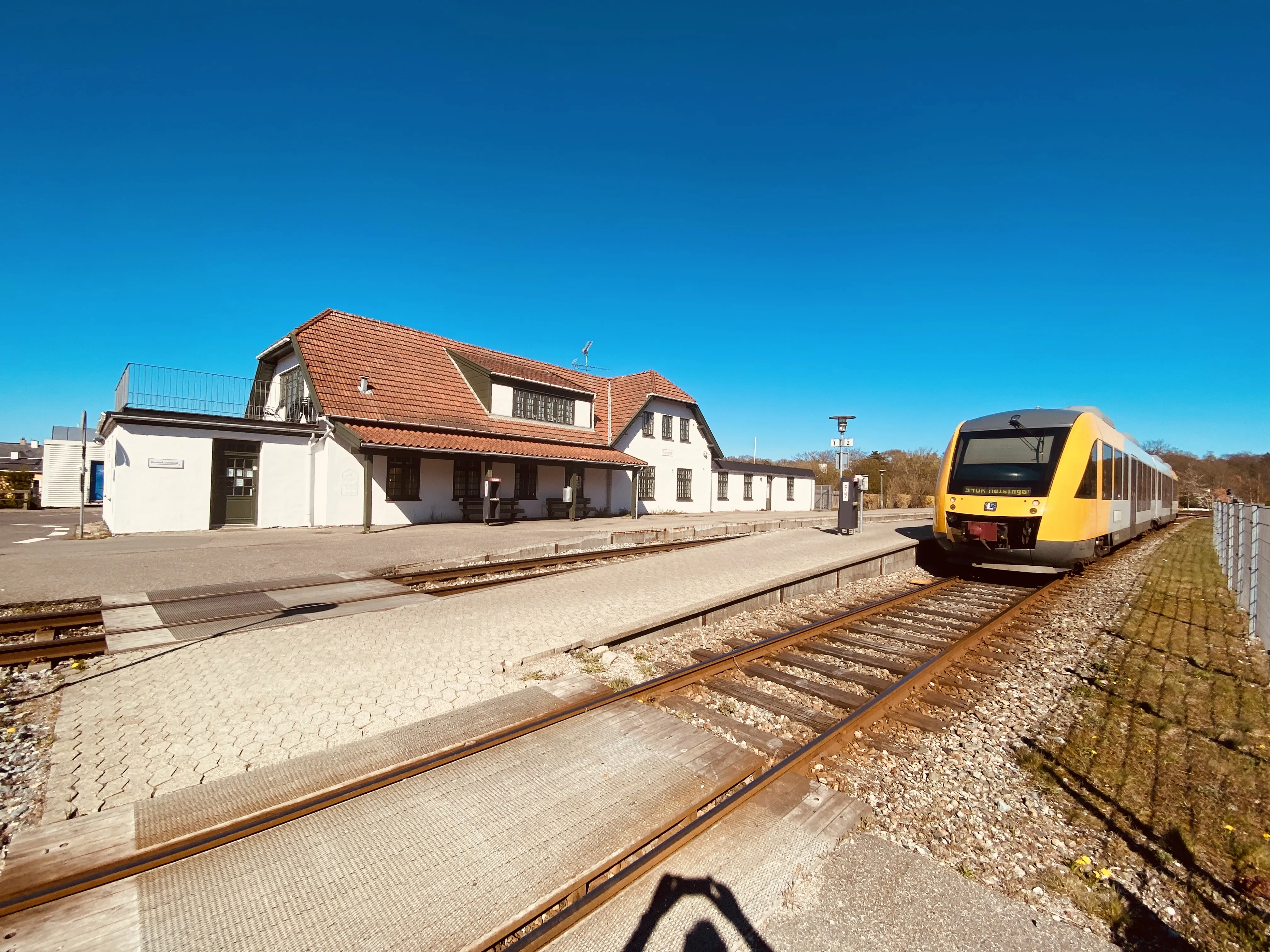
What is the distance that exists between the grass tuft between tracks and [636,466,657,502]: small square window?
69.9ft

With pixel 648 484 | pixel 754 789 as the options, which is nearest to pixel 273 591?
pixel 754 789

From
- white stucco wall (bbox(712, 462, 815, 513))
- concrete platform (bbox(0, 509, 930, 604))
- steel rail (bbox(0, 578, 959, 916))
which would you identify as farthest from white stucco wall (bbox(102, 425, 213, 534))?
white stucco wall (bbox(712, 462, 815, 513))

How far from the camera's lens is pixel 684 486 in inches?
1162

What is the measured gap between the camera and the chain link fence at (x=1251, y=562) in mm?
6582

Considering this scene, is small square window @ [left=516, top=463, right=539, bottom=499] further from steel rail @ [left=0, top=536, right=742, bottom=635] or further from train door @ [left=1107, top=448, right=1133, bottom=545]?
train door @ [left=1107, top=448, right=1133, bottom=545]

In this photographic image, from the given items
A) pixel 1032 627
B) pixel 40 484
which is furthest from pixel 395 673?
pixel 40 484

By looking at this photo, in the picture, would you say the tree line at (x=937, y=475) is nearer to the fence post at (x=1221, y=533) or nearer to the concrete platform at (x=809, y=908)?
the fence post at (x=1221, y=533)

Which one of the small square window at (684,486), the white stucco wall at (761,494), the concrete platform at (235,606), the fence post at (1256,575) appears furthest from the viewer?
the white stucco wall at (761,494)

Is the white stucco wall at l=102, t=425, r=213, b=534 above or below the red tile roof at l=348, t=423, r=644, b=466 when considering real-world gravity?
below

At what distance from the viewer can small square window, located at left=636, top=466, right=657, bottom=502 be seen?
27.4 meters

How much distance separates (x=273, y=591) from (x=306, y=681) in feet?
15.3

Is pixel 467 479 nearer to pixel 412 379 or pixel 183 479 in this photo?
pixel 412 379

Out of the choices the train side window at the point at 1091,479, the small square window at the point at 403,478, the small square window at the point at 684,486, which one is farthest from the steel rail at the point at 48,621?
the small square window at the point at 684,486

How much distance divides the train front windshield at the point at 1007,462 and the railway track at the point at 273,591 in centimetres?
575
